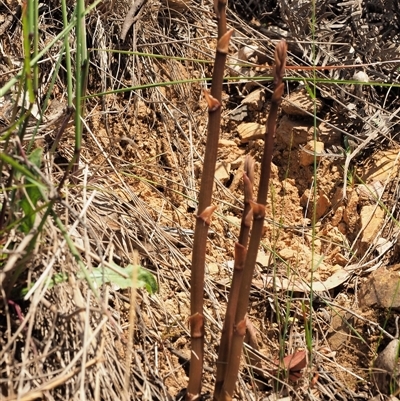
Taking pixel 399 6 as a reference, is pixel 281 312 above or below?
below

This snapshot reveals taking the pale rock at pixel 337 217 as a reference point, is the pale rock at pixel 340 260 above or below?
below

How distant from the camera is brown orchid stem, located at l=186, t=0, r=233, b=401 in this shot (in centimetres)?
130

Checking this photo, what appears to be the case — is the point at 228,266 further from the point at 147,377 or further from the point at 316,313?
the point at 147,377

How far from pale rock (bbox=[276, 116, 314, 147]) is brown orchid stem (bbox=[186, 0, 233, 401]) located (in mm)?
1113

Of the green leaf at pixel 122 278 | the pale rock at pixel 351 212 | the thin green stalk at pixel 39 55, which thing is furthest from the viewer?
the pale rock at pixel 351 212

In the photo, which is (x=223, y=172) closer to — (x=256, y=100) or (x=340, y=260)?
(x=256, y=100)

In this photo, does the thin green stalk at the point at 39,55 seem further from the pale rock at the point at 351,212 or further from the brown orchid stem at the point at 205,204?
the pale rock at the point at 351,212

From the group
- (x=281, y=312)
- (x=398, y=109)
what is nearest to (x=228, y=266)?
(x=281, y=312)

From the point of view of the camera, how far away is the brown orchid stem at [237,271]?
1350 mm

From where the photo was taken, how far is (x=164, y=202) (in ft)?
7.38

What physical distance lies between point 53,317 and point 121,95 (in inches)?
48.2

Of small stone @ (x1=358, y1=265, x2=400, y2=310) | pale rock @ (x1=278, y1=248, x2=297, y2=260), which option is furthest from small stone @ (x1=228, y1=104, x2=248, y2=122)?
small stone @ (x1=358, y1=265, x2=400, y2=310)

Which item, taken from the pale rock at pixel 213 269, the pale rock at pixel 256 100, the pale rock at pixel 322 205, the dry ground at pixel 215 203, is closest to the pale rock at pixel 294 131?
the dry ground at pixel 215 203

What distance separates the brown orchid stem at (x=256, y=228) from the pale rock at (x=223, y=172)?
1.03 meters
